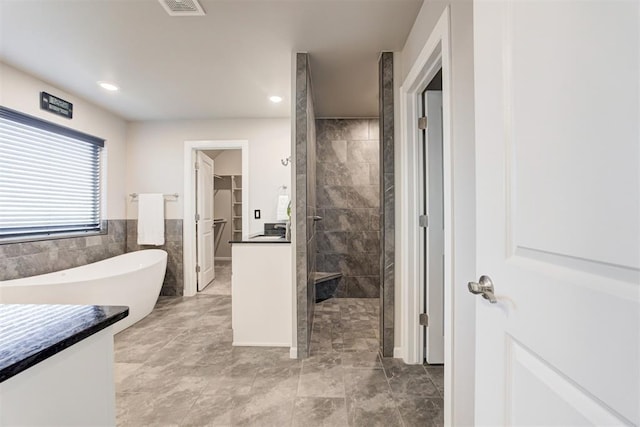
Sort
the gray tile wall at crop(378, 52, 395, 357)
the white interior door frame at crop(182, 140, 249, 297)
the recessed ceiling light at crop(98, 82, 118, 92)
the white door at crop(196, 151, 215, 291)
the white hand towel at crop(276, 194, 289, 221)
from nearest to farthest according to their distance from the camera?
the gray tile wall at crop(378, 52, 395, 357), the recessed ceiling light at crop(98, 82, 118, 92), the white hand towel at crop(276, 194, 289, 221), the white interior door frame at crop(182, 140, 249, 297), the white door at crop(196, 151, 215, 291)

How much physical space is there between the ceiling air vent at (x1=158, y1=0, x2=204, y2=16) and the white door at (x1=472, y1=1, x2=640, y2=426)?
1682mm

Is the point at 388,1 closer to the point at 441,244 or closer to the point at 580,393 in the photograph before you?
the point at 441,244

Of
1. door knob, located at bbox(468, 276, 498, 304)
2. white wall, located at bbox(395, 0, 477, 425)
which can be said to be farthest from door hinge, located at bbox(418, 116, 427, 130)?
door knob, located at bbox(468, 276, 498, 304)

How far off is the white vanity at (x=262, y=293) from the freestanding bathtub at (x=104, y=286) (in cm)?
117

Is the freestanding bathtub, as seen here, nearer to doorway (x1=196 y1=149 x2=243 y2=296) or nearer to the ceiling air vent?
the ceiling air vent

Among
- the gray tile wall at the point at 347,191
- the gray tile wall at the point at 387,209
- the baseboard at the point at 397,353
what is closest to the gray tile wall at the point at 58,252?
the gray tile wall at the point at 347,191

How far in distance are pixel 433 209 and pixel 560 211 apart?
4.94 ft

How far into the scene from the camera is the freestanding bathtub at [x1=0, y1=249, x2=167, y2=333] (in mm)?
2146

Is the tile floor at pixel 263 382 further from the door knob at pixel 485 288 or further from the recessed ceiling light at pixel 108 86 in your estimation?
the recessed ceiling light at pixel 108 86

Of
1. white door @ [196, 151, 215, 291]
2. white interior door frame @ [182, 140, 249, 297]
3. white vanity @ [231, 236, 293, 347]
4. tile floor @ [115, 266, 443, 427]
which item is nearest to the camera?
tile floor @ [115, 266, 443, 427]

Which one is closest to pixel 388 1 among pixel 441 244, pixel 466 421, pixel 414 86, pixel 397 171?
pixel 414 86

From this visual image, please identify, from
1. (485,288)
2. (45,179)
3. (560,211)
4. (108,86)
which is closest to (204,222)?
(45,179)

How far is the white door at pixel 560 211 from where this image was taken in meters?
0.42

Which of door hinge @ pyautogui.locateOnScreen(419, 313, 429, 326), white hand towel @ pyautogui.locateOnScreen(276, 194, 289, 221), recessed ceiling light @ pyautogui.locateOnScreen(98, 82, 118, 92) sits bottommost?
door hinge @ pyautogui.locateOnScreen(419, 313, 429, 326)
